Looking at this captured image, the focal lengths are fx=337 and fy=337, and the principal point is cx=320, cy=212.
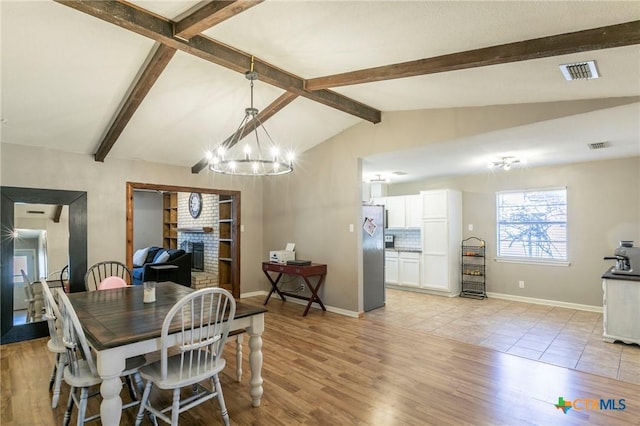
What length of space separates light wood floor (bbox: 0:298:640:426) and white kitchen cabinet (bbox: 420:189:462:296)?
2525 millimetres

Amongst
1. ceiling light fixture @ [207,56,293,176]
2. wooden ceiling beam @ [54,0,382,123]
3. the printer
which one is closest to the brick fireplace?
ceiling light fixture @ [207,56,293,176]

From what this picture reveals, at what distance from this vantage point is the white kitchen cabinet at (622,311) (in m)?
3.57

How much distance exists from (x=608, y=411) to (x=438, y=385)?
1.14 meters

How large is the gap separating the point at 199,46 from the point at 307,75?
1144 mm

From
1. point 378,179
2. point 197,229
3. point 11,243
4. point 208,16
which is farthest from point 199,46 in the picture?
point 197,229

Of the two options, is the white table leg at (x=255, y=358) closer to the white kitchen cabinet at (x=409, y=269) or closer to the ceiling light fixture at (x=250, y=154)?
the ceiling light fixture at (x=250, y=154)

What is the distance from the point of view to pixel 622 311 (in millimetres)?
3641

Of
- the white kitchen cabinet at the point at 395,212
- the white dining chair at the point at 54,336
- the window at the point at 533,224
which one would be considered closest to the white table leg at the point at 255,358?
the white dining chair at the point at 54,336

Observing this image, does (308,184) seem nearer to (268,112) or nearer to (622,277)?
(268,112)

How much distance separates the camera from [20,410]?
2.42m

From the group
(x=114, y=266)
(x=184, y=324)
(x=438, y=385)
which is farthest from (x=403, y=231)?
(x=184, y=324)

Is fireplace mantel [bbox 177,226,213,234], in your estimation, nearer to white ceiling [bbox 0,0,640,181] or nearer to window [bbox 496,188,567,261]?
white ceiling [bbox 0,0,640,181]

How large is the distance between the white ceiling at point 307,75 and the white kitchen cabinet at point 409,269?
237 cm

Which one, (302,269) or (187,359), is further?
(302,269)
